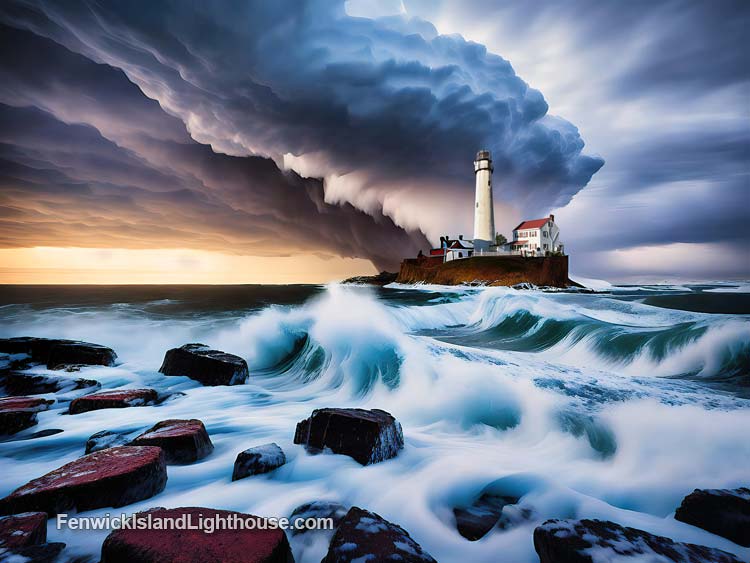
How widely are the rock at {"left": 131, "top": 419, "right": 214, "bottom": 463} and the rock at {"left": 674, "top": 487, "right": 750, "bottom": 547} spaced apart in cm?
314

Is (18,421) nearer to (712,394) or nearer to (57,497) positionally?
(57,497)

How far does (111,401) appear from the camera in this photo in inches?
146

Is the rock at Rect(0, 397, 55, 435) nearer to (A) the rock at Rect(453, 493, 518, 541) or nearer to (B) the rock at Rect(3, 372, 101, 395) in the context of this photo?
(B) the rock at Rect(3, 372, 101, 395)

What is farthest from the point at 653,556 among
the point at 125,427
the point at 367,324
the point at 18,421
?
the point at 367,324

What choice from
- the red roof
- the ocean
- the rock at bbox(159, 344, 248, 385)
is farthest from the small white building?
the rock at bbox(159, 344, 248, 385)

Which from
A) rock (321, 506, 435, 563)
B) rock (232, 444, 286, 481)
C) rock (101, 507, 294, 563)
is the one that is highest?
rock (101, 507, 294, 563)

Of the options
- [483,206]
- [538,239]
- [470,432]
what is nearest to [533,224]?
[538,239]

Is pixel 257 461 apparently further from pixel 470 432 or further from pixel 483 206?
pixel 483 206

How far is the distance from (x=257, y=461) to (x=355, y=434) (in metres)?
0.72

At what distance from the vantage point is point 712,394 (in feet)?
13.9

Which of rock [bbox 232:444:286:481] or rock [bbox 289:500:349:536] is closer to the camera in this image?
rock [bbox 289:500:349:536]

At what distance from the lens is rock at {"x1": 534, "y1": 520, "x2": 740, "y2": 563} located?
1308 millimetres

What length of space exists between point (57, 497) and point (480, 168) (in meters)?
51.3

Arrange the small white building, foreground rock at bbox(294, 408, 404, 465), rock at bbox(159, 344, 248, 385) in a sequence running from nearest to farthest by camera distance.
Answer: foreground rock at bbox(294, 408, 404, 465)
rock at bbox(159, 344, 248, 385)
the small white building
